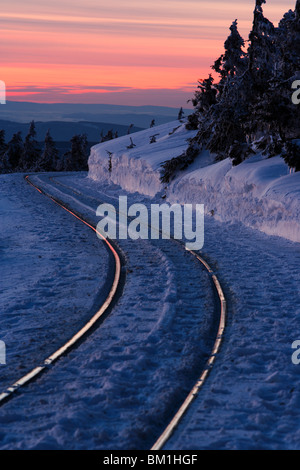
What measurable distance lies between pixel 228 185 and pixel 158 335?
47.7 feet

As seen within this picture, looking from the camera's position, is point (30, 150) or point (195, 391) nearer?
point (195, 391)

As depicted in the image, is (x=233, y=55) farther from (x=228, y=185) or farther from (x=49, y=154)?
(x=49, y=154)

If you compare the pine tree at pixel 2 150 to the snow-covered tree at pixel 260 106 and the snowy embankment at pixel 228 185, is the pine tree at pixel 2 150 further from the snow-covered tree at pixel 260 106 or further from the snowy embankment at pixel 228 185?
the snow-covered tree at pixel 260 106

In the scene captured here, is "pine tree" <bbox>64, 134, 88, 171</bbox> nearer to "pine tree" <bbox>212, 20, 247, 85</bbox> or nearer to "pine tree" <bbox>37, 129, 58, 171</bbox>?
"pine tree" <bbox>37, 129, 58, 171</bbox>

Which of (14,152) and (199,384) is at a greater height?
(14,152)

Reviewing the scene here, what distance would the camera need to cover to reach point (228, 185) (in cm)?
2209

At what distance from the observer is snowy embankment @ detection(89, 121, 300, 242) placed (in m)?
17.6

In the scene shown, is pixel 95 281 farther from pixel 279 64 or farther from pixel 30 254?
pixel 279 64

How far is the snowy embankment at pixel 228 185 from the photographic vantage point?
17625mm

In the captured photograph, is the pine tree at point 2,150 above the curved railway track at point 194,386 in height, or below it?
above

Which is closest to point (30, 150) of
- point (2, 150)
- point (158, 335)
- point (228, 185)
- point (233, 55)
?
point (2, 150)

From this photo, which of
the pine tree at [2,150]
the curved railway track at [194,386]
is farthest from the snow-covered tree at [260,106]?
the pine tree at [2,150]

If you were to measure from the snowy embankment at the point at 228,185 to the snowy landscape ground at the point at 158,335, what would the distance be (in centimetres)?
11

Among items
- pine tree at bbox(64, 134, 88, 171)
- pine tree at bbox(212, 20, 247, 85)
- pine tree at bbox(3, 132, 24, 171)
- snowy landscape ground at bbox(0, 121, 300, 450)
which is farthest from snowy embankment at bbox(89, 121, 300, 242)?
pine tree at bbox(3, 132, 24, 171)
